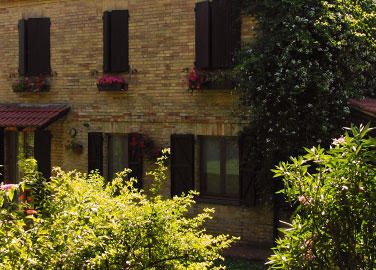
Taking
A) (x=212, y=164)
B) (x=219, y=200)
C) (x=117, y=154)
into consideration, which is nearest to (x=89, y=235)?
(x=219, y=200)

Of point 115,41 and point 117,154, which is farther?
point 117,154

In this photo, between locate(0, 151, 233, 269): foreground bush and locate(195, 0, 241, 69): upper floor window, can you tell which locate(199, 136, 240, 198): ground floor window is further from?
locate(0, 151, 233, 269): foreground bush

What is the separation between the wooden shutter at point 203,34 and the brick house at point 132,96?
0.07 feet

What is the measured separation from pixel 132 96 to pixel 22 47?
3591 mm

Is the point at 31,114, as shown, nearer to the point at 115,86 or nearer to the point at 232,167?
the point at 115,86

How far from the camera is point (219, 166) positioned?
416 inches

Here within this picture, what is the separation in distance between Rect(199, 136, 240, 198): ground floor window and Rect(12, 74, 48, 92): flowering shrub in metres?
4.45

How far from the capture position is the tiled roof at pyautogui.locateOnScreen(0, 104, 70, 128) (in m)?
11.4

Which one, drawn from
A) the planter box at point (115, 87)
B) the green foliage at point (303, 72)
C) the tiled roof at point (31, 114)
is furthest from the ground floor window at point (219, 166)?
the tiled roof at point (31, 114)

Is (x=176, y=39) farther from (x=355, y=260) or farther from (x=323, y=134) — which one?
(x=355, y=260)

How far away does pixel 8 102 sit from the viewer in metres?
13.1

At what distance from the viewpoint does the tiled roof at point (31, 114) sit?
37.4 feet

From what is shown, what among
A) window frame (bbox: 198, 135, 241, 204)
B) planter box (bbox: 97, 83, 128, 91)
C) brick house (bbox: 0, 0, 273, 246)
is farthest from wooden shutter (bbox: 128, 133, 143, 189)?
window frame (bbox: 198, 135, 241, 204)

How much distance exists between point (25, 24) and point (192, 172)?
19.7 feet
